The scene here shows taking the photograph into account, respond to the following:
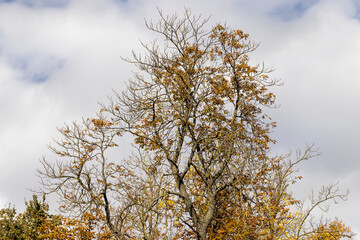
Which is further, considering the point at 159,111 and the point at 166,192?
the point at 159,111

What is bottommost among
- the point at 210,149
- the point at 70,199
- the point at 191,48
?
the point at 70,199

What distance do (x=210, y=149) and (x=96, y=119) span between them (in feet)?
18.7

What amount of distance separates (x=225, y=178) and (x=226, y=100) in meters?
3.73

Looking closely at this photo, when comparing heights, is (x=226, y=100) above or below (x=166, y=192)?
above

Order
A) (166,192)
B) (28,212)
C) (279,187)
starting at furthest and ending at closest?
(28,212)
(279,187)
(166,192)

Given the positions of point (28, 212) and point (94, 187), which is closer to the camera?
point (94, 187)

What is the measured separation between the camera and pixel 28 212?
98.5 ft

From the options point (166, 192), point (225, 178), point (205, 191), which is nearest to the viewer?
point (166, 192)

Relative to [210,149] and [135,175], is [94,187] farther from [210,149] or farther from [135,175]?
[210,149]

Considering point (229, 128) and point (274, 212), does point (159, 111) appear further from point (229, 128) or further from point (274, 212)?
point (274, 212)

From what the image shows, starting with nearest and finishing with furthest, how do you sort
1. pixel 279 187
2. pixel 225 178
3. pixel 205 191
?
pixel 225 178, pixel 205 191, pixel 279 187

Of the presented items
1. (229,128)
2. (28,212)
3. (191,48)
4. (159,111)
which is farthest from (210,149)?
(28,212)

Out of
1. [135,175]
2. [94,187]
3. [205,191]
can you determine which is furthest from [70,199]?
[205,191]

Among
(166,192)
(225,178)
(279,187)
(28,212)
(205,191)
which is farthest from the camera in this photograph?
(28,212)
